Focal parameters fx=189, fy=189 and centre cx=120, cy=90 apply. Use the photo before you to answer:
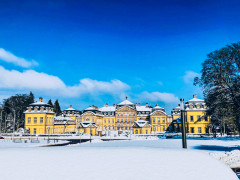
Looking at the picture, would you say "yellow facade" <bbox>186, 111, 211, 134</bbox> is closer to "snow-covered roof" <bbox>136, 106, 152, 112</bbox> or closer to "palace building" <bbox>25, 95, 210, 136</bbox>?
"palace building" <bbox>25, 95, 210, 136</bbox>

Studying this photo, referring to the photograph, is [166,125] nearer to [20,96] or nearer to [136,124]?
[136,124]

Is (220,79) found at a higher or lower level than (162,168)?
higher

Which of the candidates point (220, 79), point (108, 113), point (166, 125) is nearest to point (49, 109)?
point (108, 113)

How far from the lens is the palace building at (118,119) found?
5422 cm

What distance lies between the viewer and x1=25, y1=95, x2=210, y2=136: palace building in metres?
54.2

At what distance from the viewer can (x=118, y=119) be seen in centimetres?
7475

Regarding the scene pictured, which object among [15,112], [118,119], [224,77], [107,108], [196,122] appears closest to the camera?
[224,77]

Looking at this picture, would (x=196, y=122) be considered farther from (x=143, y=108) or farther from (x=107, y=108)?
(x=107, y=108)

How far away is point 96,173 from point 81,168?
0.53 meters

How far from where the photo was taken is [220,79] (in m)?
22.0

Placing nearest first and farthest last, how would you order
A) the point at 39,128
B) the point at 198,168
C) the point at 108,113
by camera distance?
the point at 198,168 < the point at 39,128 < the point at 108,113

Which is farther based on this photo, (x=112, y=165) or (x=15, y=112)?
(x=15, y=112)

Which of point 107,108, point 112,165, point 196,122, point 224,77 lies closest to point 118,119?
point 107,108

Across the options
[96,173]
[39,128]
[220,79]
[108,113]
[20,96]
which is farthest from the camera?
[108,113]
